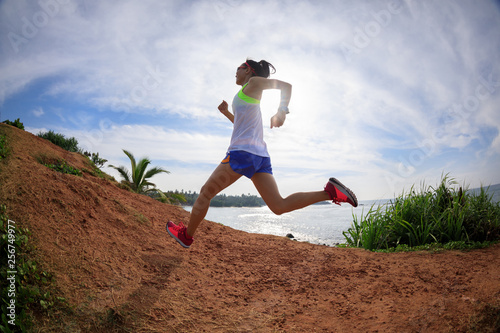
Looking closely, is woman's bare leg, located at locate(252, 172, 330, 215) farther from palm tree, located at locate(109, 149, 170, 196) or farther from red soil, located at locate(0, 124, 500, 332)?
palm tree, located at locate(109, 149, 170, 196)

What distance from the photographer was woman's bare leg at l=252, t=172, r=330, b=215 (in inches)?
124

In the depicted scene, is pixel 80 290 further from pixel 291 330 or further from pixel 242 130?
pixel 242 130

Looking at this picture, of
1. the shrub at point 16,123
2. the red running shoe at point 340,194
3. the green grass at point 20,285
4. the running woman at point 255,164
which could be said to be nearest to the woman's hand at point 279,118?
the running woman at point 255,164

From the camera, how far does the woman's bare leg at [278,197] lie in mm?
3156

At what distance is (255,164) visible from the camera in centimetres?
312

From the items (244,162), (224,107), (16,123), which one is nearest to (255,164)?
(244,162)

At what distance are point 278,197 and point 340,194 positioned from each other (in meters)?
0.69

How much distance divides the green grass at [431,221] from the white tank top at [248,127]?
3741mm

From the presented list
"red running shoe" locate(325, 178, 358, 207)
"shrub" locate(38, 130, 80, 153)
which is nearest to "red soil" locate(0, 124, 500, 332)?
"red running shoe" locate(325, 178, 358, 207)

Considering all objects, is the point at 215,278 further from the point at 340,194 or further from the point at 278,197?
the point at 340,194

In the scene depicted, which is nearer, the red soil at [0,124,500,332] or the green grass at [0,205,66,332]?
the green grass at [0,205,66,332]

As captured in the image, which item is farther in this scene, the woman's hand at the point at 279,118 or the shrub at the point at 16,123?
the shrub at the point at 16,123

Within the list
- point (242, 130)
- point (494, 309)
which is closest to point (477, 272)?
point (494, 309)

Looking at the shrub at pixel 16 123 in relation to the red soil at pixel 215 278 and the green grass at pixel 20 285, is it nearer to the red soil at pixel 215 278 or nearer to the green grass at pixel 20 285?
the red soil at pixel 215 278
